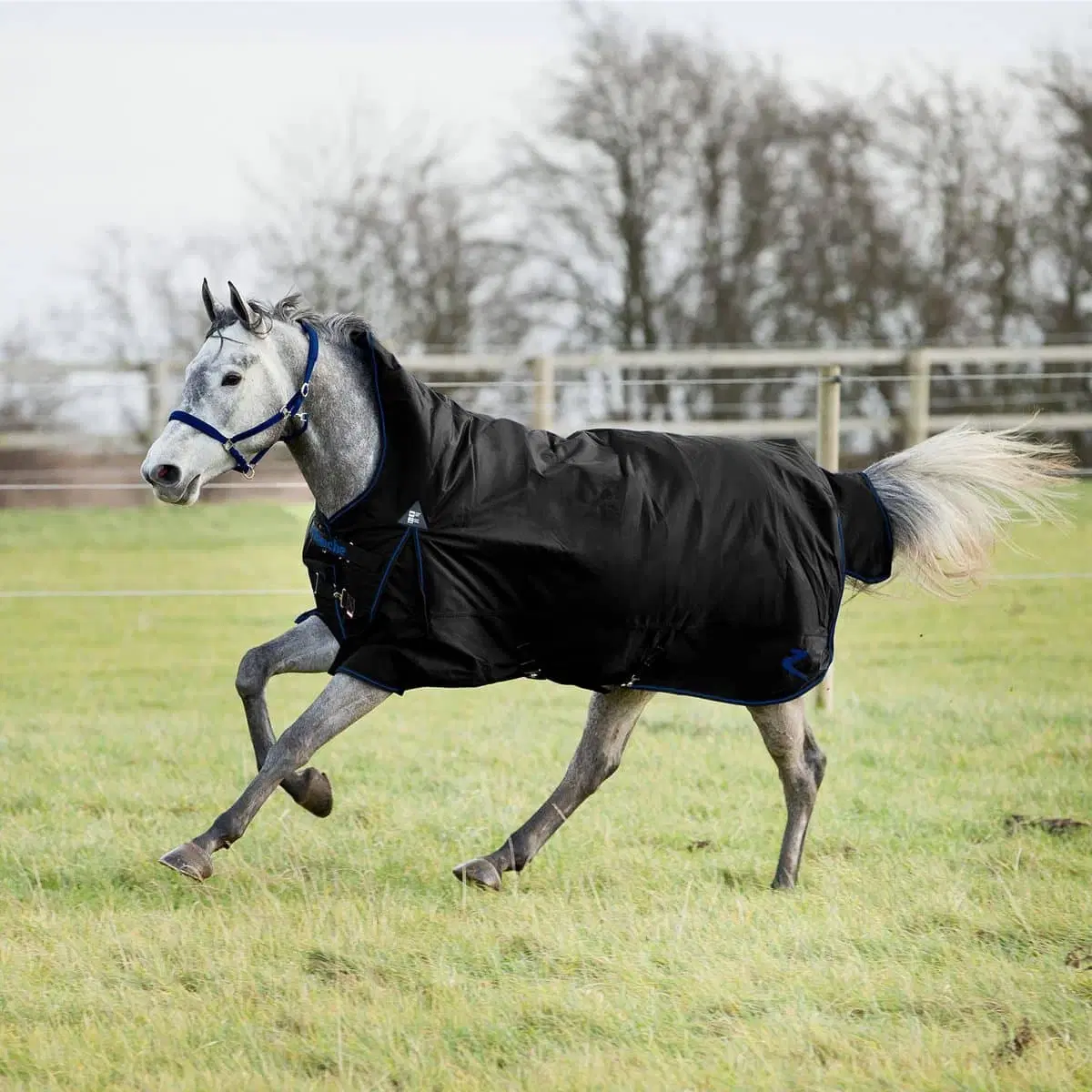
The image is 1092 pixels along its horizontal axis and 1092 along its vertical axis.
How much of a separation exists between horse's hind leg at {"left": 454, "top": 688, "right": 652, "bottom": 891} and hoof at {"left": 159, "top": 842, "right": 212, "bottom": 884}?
3.04 feet

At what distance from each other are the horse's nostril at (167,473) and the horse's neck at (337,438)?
414 millimetres

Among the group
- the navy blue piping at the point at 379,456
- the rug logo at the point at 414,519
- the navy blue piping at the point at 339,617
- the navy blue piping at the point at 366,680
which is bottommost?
the navy blue piping at the point at 366,680

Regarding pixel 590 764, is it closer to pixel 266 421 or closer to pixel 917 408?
pixel 266 421

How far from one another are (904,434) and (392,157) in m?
13.8

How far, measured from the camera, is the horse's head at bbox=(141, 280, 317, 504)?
12.5ft

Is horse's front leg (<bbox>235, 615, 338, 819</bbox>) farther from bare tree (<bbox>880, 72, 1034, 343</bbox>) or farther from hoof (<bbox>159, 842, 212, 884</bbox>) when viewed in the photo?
bare tree (<bbox>880, 72, 1034, 343</bbox>)

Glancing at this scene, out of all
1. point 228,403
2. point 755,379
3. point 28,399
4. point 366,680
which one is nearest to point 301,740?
point 366,680

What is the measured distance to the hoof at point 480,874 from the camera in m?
4.26

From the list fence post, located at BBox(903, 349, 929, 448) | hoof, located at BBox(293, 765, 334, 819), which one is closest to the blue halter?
hoof, located at BBox(293, 765, 334, 819)

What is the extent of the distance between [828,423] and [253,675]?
3.69 meters

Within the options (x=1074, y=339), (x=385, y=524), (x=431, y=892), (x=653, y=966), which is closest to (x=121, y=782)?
Result: (x=431, y=892)

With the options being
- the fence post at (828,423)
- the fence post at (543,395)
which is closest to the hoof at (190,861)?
the fence post at (828,423)

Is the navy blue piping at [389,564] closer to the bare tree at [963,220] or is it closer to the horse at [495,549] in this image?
the horse at [495,549]

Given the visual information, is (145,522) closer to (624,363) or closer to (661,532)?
(624,363)
